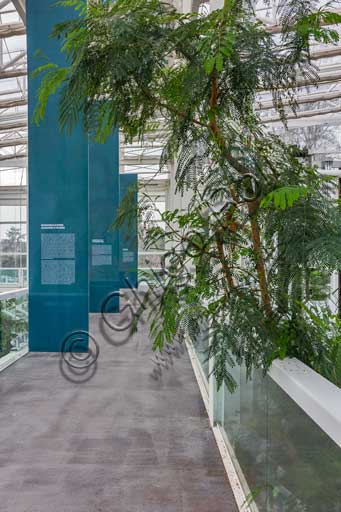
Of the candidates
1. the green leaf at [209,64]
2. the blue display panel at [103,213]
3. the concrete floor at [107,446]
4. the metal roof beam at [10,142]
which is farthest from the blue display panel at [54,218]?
the metal roof beam at [10,142]

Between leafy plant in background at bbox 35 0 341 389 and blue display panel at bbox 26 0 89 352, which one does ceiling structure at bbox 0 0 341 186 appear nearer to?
blue display panel at bbox 26 0 89 352

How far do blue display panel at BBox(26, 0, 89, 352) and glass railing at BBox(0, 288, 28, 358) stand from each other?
0.10 m

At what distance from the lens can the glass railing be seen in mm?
5586

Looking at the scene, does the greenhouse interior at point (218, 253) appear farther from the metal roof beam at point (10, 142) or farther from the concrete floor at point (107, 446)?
the metal roof beam at point (10, 142)

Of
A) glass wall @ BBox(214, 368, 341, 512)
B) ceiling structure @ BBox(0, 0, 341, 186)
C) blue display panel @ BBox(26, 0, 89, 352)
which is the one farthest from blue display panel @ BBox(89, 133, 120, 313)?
glass wall @ BBox(214, 368, 341, 512)

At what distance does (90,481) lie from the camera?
9.33 feet

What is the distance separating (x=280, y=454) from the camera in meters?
1.77

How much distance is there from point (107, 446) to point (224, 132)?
234 cm

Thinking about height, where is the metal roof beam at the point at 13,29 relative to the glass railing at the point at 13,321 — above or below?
above

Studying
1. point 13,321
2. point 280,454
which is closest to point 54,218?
point 13,321

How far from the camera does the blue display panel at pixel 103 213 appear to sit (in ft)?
34.0

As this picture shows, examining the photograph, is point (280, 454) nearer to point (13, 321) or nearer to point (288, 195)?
point (288, 195)

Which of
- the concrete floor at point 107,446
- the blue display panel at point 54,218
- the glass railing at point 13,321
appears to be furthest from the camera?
the blue display panel at point 54,218

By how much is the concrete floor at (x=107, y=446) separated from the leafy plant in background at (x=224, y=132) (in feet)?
4.14
